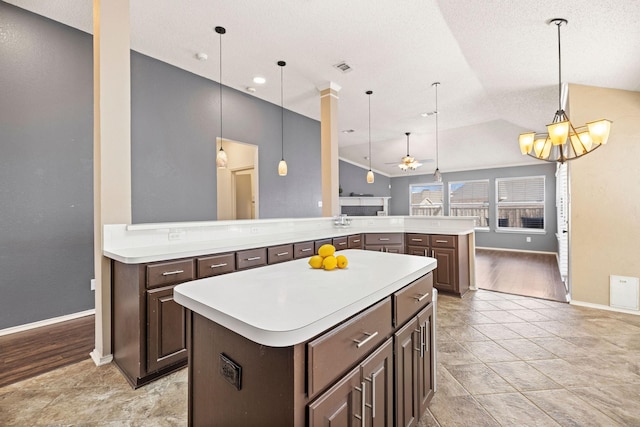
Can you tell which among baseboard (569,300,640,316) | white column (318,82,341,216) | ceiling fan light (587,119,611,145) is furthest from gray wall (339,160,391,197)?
ceiling fan light (587,119,611,145)

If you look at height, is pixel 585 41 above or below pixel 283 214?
above

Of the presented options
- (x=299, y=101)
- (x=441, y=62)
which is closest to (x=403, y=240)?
(x=441, y=62)

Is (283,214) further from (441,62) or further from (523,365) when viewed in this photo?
(523,365)

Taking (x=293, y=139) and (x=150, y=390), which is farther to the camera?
(x=293, y=139)

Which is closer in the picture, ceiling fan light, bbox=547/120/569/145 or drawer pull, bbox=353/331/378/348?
drawer pull, bbox=353/331/378/348

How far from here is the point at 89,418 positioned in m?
1.56

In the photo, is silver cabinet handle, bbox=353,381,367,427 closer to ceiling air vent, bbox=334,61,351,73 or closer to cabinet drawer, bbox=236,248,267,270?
cabinet drawer, bbox=236,248,267,270

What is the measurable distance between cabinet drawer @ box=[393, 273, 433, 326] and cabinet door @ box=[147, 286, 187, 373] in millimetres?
1546

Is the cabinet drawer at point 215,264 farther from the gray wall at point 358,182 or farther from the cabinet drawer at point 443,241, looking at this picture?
the gray wall at point 358,182

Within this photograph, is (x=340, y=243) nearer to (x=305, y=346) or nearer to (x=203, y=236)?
(x=203, y=236)

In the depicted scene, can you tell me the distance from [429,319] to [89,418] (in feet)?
6.54

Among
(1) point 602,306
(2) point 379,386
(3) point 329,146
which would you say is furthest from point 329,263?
(1) point 602,306

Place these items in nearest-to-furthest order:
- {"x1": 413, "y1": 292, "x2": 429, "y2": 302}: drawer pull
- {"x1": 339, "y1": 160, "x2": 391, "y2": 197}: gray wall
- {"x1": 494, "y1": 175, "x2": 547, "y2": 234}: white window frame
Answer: {"x1": 413, "y1": 292, "x2": 429, "y2": 302}: drawer pull
{"x1": 494, "y1": 175, "x2": 547, "y2": 234}: white window frame
{"x1": 339, "y1": 160, "x2": 391, "y2": 197}: gray wall

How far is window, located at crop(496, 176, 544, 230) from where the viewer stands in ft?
24.7
